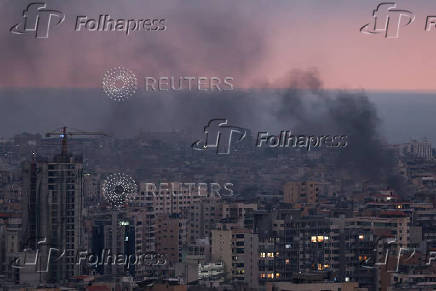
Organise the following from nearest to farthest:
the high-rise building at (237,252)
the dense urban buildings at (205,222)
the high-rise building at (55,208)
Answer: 1. the dense urban buildings at (205,222)
2. the high-rise building at (55,208)
3. the high-rise building at (237,252)

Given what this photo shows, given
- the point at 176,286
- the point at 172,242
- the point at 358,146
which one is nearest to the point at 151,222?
the point at 172,242

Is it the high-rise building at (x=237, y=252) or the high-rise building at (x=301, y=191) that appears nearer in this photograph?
the high-rise building at (x=237, y=252)

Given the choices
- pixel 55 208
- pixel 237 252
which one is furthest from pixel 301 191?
pixel 55 208

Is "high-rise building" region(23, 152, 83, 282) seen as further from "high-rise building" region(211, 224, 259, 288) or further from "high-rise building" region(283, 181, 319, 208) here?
"high-rise building" region(283, 181, 319, 208)

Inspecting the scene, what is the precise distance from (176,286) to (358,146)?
12.5 metres

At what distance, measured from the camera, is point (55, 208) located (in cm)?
2077

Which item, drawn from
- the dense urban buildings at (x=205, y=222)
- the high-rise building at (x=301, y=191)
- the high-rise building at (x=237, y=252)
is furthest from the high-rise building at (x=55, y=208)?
the high-rise building at (x=301, y=191)

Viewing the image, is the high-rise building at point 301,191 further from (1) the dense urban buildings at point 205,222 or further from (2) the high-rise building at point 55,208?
(2) the high-rise building at point 55,208

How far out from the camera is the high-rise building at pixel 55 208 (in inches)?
794

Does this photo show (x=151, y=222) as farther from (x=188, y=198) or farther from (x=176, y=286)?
(x=176, y=286)

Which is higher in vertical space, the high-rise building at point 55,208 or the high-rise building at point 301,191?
the high-rise building at point 301,191

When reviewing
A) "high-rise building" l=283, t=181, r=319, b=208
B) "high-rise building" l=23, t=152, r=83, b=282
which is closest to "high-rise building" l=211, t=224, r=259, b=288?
"high-rise building" l=23, t=152, r=83, b=282

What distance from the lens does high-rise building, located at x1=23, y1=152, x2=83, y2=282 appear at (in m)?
20.2

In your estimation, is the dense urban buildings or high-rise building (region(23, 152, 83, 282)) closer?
the dense urban buildings
